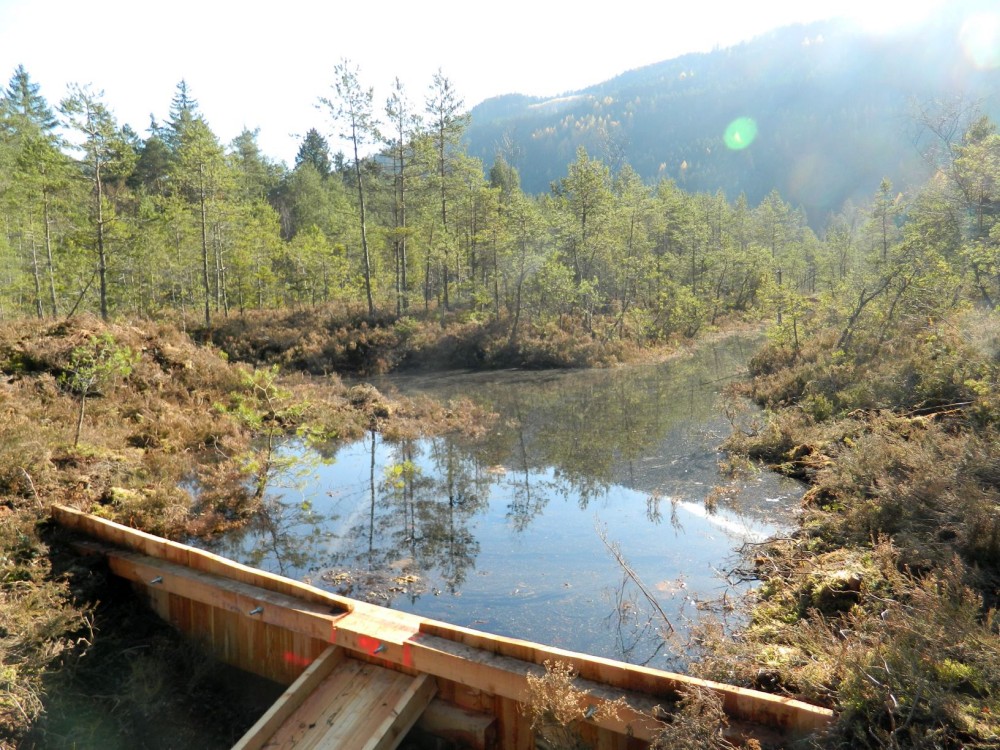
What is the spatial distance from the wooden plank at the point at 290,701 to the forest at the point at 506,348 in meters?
1.90

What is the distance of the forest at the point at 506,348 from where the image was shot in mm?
5254

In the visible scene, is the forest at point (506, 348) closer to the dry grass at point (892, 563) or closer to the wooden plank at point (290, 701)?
the dry grass at point (892, 563)

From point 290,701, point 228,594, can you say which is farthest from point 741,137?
point 290,701

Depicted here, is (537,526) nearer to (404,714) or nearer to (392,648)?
(392,648)

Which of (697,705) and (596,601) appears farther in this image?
(596,601)

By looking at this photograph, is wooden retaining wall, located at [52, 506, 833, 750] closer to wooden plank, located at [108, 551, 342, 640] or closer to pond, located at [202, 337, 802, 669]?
wooden plank, located at [108, 551, 342, 640]

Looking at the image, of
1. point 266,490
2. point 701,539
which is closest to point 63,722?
point 266,490

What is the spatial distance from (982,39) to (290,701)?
719 feet

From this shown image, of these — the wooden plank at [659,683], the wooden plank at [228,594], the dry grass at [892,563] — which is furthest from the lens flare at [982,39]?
the wooden plank at [228,594]

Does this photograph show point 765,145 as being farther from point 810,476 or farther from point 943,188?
point 810,476

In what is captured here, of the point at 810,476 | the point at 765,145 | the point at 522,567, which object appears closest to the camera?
the point at 522,567

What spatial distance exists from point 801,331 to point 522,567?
16.1m

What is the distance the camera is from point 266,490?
11172 mm

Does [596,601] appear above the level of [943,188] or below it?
below
